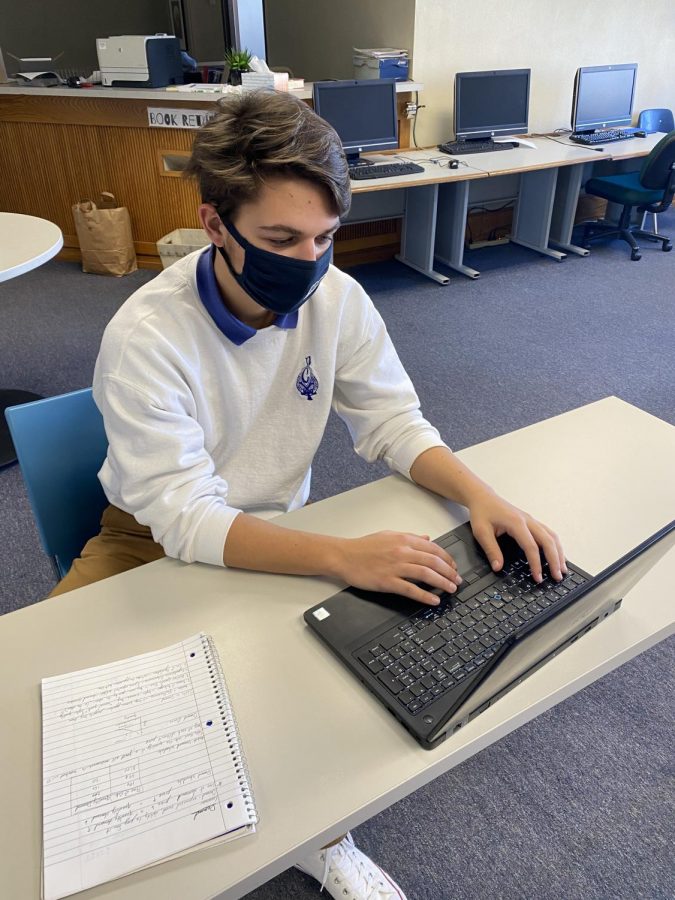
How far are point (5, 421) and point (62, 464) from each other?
65.1 inches

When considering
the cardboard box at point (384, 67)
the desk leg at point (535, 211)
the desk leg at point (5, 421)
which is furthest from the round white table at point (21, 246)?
the desk leg at point (535, 211)

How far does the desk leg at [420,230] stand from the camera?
13.3 ft

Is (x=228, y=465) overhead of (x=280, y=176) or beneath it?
beneath

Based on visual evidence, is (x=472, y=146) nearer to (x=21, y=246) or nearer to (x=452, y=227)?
(x=452, y=227)

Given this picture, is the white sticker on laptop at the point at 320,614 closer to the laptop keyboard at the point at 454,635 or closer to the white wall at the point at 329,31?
the laptop keyboard at the point at 454,635

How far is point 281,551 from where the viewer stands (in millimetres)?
940

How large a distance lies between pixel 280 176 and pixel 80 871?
2.87 feet

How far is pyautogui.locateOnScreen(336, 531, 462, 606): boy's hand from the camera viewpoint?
890mm

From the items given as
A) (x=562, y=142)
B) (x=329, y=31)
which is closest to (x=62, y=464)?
(x=562, y=142)

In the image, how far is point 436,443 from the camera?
1181 millimetres

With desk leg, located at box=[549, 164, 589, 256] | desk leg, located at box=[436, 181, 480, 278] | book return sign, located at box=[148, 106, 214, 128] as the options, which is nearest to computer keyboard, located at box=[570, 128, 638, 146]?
desk leg, located at box=[549, 164, 589, 256]

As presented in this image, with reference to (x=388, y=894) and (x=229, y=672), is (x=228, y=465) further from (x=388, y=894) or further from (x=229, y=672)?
(x=388, y=894)

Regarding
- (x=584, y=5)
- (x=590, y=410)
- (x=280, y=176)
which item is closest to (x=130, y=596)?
(x=280, y=176)

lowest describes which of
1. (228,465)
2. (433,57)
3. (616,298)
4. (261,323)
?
(616,298)
